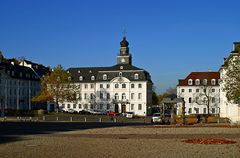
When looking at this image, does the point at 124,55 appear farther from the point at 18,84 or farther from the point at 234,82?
the point at 234,82

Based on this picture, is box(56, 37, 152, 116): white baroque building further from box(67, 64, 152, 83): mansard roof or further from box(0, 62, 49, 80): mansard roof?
box(0, 62, 49, 80): mansard roof

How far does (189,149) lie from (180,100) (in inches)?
1485

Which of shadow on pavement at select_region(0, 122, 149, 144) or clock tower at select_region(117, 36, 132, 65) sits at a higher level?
clock tower at select_region(117, 36, 132, 65)

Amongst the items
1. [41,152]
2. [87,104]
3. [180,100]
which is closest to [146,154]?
[41,152]

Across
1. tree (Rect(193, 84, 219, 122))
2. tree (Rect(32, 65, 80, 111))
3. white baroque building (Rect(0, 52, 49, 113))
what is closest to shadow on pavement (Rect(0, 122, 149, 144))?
tree (Rect(32, 65, 80, 111))

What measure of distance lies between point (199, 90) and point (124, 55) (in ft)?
77.7

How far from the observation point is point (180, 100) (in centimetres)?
5716

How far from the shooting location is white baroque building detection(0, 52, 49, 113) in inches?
4438

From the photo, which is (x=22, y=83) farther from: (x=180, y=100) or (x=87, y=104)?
(x=180, y=100)

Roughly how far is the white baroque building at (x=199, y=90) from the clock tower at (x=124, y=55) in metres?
16.5

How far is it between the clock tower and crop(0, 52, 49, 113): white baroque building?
83.7ft

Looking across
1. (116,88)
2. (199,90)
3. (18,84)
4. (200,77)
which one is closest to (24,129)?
(116,88)

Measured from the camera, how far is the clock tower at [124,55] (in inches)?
5002

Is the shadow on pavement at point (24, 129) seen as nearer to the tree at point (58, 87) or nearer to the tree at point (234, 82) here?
the tree at point (234, 82)
